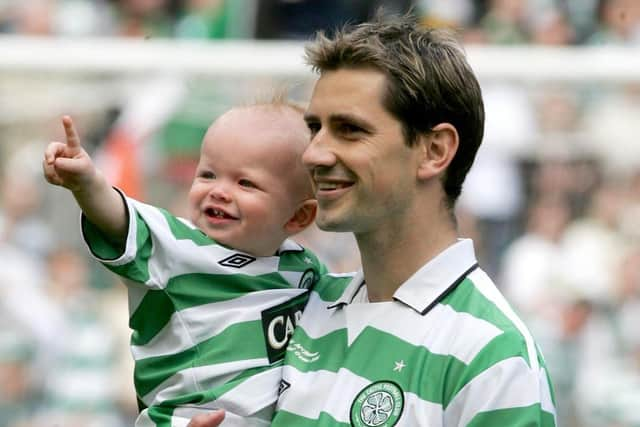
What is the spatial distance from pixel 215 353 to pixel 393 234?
442 millimetres

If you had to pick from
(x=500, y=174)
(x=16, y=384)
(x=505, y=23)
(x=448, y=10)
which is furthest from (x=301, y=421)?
(x=448, y=10)

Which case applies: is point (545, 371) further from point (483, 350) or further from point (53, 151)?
point (53, 151)

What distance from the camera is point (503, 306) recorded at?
9.57 feet

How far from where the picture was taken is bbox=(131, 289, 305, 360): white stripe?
310cm

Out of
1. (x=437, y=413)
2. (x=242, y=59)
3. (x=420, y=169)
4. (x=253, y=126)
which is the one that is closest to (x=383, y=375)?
(x=437, y=413)

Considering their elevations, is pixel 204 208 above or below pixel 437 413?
above

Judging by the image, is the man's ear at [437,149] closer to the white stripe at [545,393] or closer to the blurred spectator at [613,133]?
the white stripe at [545,393]

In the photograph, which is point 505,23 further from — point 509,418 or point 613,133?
point 509,418

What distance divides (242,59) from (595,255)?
2.28 m

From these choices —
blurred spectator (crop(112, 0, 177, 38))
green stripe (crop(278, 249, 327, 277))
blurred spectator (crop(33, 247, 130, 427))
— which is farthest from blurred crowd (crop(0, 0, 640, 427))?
green stripe (crop(278, 249, 327, 277))

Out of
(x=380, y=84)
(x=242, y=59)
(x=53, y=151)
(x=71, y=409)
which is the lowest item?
(x=71, y=409)

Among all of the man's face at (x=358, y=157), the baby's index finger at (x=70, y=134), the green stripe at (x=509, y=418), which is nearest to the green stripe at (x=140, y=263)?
the baby's index finger at (x=70, y=134)

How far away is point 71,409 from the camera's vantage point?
26.9ft

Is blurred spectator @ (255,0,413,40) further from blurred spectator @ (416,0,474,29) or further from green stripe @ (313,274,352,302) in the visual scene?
green stripe @ (313,274,352,302)
